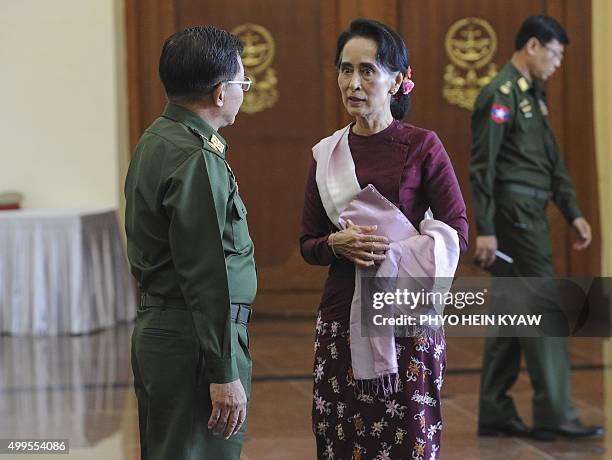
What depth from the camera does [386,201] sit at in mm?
2662

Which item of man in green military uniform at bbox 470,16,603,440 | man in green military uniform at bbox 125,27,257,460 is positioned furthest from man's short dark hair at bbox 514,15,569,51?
man in green military uniform at bbox 125,27,257,460

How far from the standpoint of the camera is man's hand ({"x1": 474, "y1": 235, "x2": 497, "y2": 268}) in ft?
14.2

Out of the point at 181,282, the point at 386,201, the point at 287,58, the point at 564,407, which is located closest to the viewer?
the point at 181,282

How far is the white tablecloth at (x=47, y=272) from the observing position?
23.8 feet

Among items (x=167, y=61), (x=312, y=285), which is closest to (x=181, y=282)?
(x=167, y=61)

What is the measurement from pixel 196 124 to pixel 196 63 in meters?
0.13

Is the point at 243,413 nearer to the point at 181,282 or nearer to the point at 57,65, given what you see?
the point at 181,282

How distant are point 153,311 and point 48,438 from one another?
2.38 meters

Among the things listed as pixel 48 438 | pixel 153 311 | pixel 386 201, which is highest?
pixel 386 201

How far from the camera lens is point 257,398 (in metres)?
5.29

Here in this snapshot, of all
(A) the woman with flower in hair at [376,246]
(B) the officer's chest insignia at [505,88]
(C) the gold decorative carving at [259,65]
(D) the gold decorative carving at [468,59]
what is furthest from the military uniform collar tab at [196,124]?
(D) the gold decorative carving at [468,59]

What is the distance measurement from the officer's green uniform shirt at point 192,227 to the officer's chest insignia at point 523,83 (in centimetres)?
232

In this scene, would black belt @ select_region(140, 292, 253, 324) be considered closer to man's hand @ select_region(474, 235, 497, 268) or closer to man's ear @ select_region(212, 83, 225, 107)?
man's ear @ select_region(212, 83, 225, 107)

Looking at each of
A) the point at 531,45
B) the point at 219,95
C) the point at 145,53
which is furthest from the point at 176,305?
the point at 145,53
